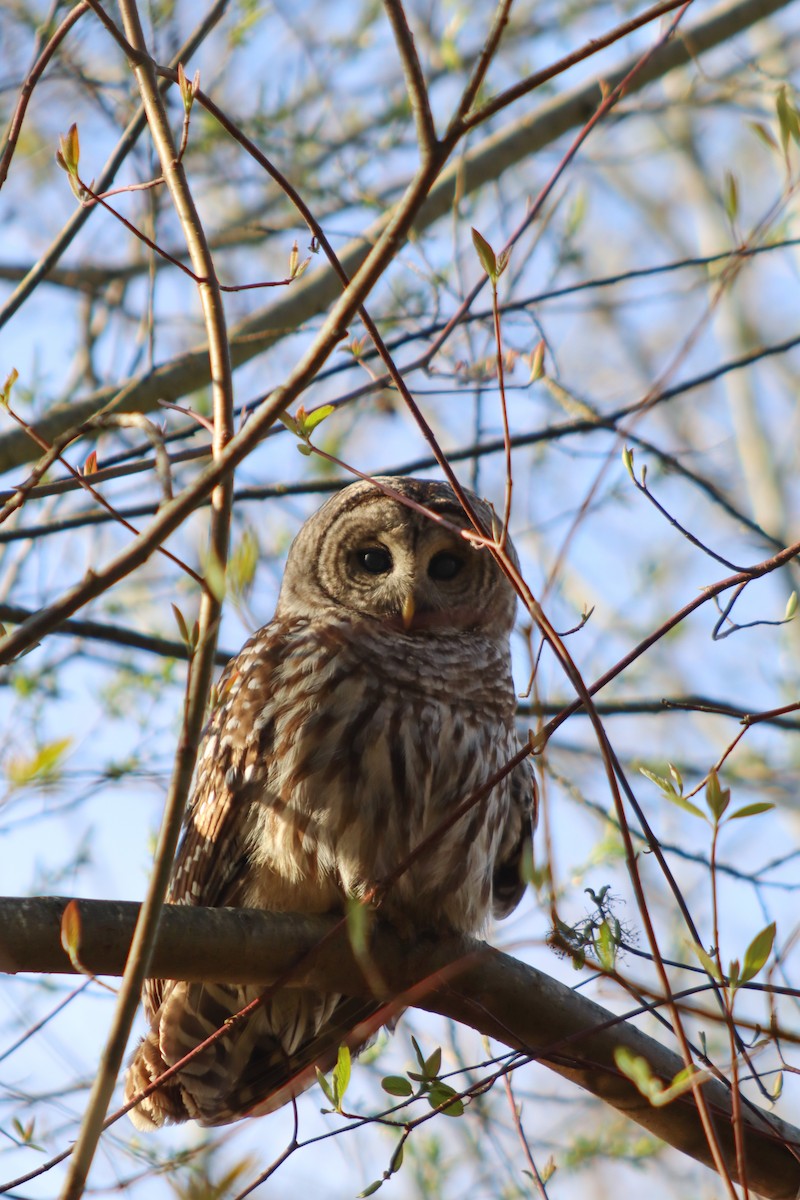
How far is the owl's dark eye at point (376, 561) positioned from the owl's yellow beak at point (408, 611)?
0.77 ft

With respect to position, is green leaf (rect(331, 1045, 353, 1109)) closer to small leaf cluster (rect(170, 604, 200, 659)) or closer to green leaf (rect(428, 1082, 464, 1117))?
green leaf (rect(428, 1082, 464, 1117))

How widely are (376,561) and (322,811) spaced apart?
1.14 metres

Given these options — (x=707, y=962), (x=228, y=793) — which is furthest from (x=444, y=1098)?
(x=228, y=793)

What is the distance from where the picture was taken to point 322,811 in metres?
3.71

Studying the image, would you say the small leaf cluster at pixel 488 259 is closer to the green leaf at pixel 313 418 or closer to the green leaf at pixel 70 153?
the green leaf at pixel 313 418

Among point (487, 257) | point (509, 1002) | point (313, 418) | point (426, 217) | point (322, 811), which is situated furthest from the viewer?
point (426, 217)

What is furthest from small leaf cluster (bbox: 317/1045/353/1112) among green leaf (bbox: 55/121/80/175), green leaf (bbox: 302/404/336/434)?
green leaf (bbox: 55/121/80/175)

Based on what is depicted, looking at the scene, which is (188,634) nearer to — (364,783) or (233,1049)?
(364,783)

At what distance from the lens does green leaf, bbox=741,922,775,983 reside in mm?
1905

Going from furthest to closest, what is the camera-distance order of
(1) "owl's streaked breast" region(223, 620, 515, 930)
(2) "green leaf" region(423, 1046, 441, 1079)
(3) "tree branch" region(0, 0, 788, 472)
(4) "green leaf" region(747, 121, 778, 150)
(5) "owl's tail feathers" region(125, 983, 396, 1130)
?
(3) "tree branch" region(0, 0, 788, 472)
(5) "owl's tail feathers" region(125, 983, 396, 1130)
(1) "owl's streaked breast" region(223, 620, 515, 930)
(4) "green leaf" region(747, 121, 778, 150)
(2) "green leaf" region(423, 1046, 441, 1079)

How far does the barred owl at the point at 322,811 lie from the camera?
3.71 m

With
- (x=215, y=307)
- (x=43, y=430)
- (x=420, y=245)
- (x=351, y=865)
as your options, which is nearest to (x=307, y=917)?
(x=351, y=865)

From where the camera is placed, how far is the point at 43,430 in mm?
4395

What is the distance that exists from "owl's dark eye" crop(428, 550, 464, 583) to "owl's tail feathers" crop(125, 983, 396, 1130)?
1470 millimetres
